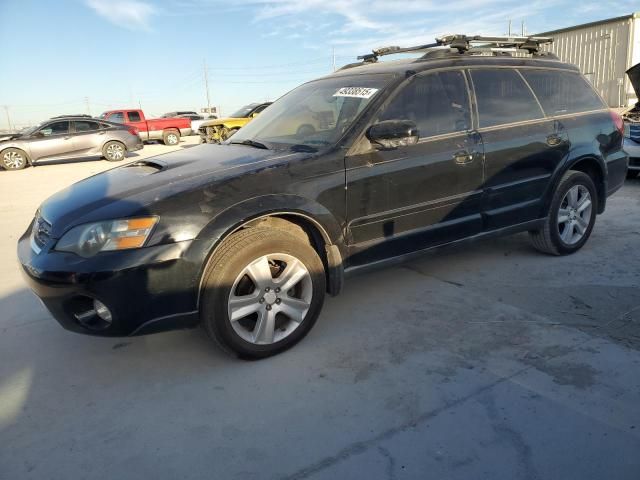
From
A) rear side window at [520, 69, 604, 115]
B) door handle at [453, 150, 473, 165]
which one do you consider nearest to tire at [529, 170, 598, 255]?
rear side window at [520, 69, 604, 115]

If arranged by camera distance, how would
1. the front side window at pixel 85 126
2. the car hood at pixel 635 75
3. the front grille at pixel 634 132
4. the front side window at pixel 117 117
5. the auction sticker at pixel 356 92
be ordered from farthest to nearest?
the front side window at pixel 117 117
the front side window at pixel 85 126
the car hood at pixel 635 75
the front grille at pixel 634 132
the auction sticker at pixel 356 92

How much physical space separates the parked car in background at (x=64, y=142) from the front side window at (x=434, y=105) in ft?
45.4

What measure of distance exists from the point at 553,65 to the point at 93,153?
45.7ft

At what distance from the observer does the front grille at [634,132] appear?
7.75m

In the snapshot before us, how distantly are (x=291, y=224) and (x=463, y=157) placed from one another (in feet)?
4.76

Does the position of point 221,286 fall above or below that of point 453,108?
below

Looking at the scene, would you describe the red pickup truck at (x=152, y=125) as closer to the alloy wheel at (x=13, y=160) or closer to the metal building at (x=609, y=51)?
the alloy wheel at (x=13, y=160)

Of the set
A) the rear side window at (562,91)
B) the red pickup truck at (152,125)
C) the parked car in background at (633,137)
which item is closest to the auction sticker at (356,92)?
the rear side window at (562,91)

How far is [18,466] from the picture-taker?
7.42ft

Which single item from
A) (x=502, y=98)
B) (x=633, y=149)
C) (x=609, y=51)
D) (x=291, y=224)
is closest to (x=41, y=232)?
(x=291, y=224)

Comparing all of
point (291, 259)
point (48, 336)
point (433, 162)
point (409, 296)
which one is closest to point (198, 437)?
point (291, 259)

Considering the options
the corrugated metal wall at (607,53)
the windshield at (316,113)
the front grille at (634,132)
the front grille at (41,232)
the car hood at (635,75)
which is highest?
the corrugated metal wall at (607,53)

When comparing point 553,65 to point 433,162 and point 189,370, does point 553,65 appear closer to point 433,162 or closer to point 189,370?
point 433,162

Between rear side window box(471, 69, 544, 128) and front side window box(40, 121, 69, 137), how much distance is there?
554 inches
